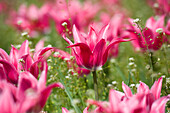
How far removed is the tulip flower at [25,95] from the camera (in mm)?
818

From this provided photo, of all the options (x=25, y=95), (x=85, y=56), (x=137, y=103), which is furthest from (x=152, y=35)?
(x=25, y=95)

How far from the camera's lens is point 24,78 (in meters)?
0.99

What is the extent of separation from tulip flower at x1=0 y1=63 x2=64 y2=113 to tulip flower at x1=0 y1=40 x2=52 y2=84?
0.23 meters

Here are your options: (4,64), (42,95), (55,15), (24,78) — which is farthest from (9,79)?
(55,15)

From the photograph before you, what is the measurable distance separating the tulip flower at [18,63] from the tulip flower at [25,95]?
0.75ft

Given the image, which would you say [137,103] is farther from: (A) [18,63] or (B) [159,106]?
(A) [18,63]

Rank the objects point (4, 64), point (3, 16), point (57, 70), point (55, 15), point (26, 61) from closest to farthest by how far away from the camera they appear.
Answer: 1. point (4, 64)
2. point (26, 61)
3. point (57, 70)
4. point (55, 15)
5. point (3, 16)

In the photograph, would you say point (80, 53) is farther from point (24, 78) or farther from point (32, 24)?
point (32, 24)

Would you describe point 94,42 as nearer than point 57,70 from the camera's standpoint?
Yes

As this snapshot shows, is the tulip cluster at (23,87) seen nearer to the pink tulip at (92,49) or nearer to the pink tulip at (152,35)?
the pink tulip at (92,49)

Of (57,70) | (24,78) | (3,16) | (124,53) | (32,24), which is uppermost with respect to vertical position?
(3,16)

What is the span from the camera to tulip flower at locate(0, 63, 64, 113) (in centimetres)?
82

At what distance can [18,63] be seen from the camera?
1369mm

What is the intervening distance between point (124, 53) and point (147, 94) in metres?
2.54
